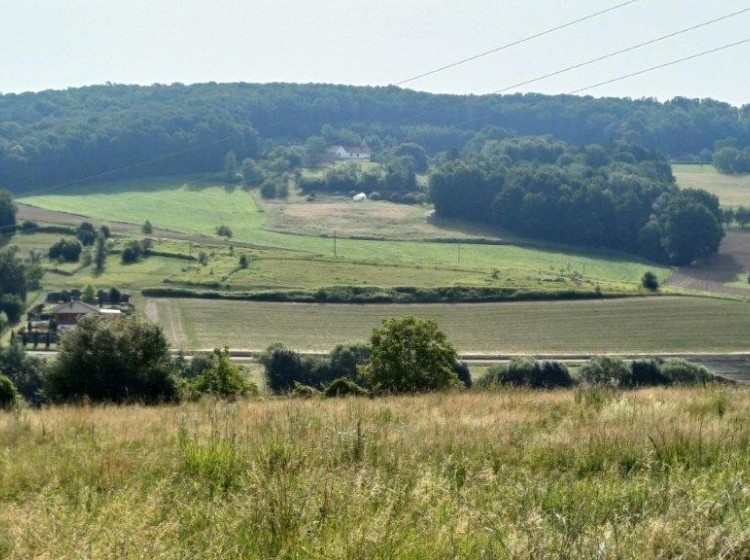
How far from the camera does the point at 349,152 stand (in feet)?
588

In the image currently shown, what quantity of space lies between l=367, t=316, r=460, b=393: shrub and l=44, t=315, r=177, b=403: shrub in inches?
336

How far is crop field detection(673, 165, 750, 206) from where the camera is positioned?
134288 millimetres

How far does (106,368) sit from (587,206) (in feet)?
341

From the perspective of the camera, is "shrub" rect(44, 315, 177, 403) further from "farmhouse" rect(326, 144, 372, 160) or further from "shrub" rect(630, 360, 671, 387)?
"farmhouse" rect(326, 144, 372, 160)

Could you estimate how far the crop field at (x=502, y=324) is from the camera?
57.9 m

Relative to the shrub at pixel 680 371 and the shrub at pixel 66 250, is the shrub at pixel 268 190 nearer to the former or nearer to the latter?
the shrub at pixel 66 250

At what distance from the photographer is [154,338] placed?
20.9 metres

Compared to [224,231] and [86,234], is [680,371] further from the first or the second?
[224,231]

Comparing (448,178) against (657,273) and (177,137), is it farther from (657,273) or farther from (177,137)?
(177,137)

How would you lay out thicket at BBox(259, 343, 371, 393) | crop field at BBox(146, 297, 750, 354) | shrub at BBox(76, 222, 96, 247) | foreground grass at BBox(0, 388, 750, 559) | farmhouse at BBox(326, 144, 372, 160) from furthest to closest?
1. farmhouse at BBox(326, 144, 372, 160)
2. shrub at BBox(76, 222, 96, 247)
3. crop field at BBox(146, 297, 750, 354)
4. thicket at BBox(259, 343, 371, 393)
5. foreground grass at BBox(0, 388, 750, 559)

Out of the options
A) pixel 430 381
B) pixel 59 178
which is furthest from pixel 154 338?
pixel 59 178

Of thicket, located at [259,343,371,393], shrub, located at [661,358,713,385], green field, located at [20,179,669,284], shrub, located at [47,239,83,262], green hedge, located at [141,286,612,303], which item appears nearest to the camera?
shrub, located at [661,358,713,385]

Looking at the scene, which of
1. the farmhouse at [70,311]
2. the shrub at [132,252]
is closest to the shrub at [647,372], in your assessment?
the farmhouse at [70,311]

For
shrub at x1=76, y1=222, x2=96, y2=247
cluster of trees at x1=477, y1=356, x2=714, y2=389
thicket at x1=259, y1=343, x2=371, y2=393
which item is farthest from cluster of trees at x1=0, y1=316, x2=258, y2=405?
shrub at x1=76, y1=222, x2=96, y2=247
